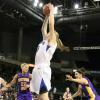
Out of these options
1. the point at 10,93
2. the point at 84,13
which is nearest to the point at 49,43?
the point at 10,93

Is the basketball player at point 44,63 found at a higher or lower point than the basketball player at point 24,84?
higher

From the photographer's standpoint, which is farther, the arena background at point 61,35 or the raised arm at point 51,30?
the arena background at point 61,35

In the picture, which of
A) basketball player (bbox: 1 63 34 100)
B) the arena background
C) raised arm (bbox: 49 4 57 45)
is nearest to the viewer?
raised arm (bbox: 49 4 57 45)

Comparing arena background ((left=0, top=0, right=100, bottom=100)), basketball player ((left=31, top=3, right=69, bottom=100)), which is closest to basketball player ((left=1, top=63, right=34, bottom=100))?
basketball player ((left=31, top=3, right=69, bottom=100))

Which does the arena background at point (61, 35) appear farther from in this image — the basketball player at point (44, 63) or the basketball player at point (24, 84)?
the basketball player at point (44, 63)

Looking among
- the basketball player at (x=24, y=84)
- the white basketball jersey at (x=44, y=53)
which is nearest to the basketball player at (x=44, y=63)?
the white basketball jersey at (x=44, y=53)

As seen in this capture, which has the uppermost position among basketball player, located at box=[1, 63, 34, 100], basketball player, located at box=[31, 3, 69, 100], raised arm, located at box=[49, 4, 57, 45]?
raised arm, located at box=[49, 4, 57, 45]

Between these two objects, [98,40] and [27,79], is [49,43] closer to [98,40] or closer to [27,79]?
[27,79]

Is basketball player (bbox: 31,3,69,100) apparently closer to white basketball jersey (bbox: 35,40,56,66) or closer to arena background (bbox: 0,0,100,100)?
white basketball jersey (bbox: 35,40,56,66)

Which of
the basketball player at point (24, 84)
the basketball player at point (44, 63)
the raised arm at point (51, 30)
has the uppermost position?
the raised arm at point (51, 30)

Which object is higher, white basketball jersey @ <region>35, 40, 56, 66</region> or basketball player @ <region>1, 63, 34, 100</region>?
white basketball jersey @ <region>35, 40, 56, 66</region>

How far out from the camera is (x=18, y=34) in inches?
661

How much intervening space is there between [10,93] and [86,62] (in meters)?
5.90

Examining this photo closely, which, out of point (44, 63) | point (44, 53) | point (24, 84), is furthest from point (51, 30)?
point (24, 84)
